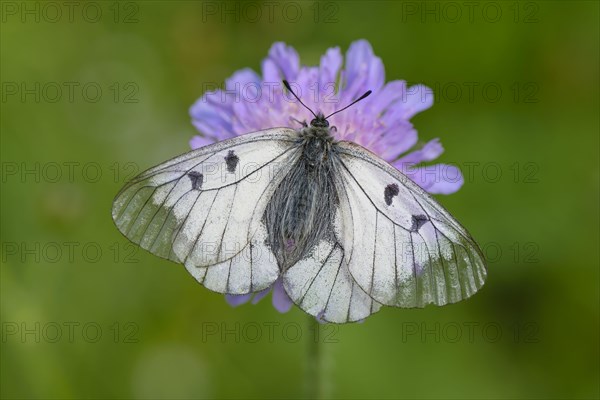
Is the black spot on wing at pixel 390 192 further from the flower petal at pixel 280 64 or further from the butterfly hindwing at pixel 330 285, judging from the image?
the flower petal at pixel 280 64

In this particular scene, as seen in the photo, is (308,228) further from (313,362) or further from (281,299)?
(313,362)

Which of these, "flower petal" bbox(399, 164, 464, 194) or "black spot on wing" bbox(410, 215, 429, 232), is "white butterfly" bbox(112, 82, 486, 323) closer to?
"black spot on wing" bbox(410, 215, 429, 232)

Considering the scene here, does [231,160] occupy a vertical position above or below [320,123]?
below

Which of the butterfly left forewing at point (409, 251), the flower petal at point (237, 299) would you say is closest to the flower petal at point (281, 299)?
the flower petal at point (237, 299)

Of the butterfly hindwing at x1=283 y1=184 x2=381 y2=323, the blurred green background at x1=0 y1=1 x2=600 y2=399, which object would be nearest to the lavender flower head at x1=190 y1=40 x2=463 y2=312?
the butterfly hindwing at x1=283 y1=184 x2=381 y2=323

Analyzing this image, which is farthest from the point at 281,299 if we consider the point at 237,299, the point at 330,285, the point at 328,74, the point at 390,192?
the point at 328,74

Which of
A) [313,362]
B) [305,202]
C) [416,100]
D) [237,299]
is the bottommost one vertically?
[313,362]

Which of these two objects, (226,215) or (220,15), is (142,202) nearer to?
(226,215)
